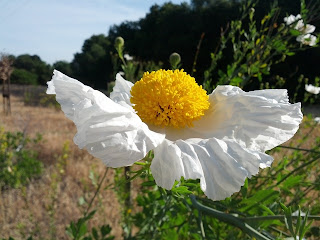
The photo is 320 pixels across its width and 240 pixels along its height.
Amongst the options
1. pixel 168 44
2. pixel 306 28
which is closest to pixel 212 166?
pixel 306 28

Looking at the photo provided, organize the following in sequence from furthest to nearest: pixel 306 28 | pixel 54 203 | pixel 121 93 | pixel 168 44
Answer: pixel 168 44 → pixel 54 203 → pixel 306 28 → pixel 121 93

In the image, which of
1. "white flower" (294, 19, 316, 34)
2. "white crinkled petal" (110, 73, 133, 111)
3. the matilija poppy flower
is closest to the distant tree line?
"white flower" (294, 19, 316, 34)

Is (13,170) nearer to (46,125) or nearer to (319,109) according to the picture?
(46,125)

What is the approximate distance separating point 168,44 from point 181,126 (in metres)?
12.3

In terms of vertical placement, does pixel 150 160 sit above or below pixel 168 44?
above

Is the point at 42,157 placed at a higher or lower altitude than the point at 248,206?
lower

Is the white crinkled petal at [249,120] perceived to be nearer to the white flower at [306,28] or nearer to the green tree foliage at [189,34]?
the white flower at [306,28]

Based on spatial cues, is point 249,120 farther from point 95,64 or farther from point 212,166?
point 95,64

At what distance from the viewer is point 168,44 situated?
12.8 metres

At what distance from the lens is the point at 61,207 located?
Answer: 2.63 metres

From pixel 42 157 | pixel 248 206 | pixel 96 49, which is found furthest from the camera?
pixel 96 49

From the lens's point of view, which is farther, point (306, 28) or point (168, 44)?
point (168, 44)

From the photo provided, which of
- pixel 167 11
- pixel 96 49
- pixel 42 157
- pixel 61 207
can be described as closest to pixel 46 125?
pixel 42 157

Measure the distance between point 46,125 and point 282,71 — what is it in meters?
7.25
